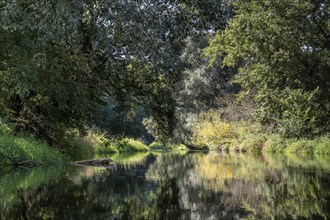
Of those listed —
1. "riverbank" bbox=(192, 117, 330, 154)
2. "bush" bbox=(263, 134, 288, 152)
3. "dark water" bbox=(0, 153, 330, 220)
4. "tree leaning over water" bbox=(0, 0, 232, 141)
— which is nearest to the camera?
"dark water" bbox=(0, 153, 330, 220)

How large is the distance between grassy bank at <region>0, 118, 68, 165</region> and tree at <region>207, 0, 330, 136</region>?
39.1ft

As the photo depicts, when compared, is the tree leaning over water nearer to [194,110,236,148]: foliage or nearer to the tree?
the tree

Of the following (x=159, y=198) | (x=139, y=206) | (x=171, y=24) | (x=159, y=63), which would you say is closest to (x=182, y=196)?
(x=159, y=198)

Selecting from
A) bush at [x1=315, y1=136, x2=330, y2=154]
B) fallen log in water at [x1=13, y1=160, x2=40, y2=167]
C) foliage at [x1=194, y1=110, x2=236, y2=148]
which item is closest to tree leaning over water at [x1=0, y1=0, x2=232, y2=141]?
fallen log in water at [x1=13, y1=160, x2=40, y2=167]

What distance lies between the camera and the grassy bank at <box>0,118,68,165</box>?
539 inches

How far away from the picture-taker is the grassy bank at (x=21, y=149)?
13.7 m

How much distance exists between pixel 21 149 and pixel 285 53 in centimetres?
1572

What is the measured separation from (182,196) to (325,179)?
3854mm

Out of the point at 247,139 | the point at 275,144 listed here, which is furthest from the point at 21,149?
the point at 247,139

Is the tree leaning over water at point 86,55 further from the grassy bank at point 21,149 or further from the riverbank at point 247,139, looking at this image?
the riverbank at point 247,139

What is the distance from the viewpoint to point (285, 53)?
80.4 feet

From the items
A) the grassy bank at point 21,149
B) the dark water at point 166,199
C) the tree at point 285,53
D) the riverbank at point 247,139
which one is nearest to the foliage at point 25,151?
the grassy bank at point 21,149

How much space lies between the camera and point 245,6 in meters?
24.8

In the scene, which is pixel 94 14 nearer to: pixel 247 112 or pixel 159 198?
pixel 159 198
